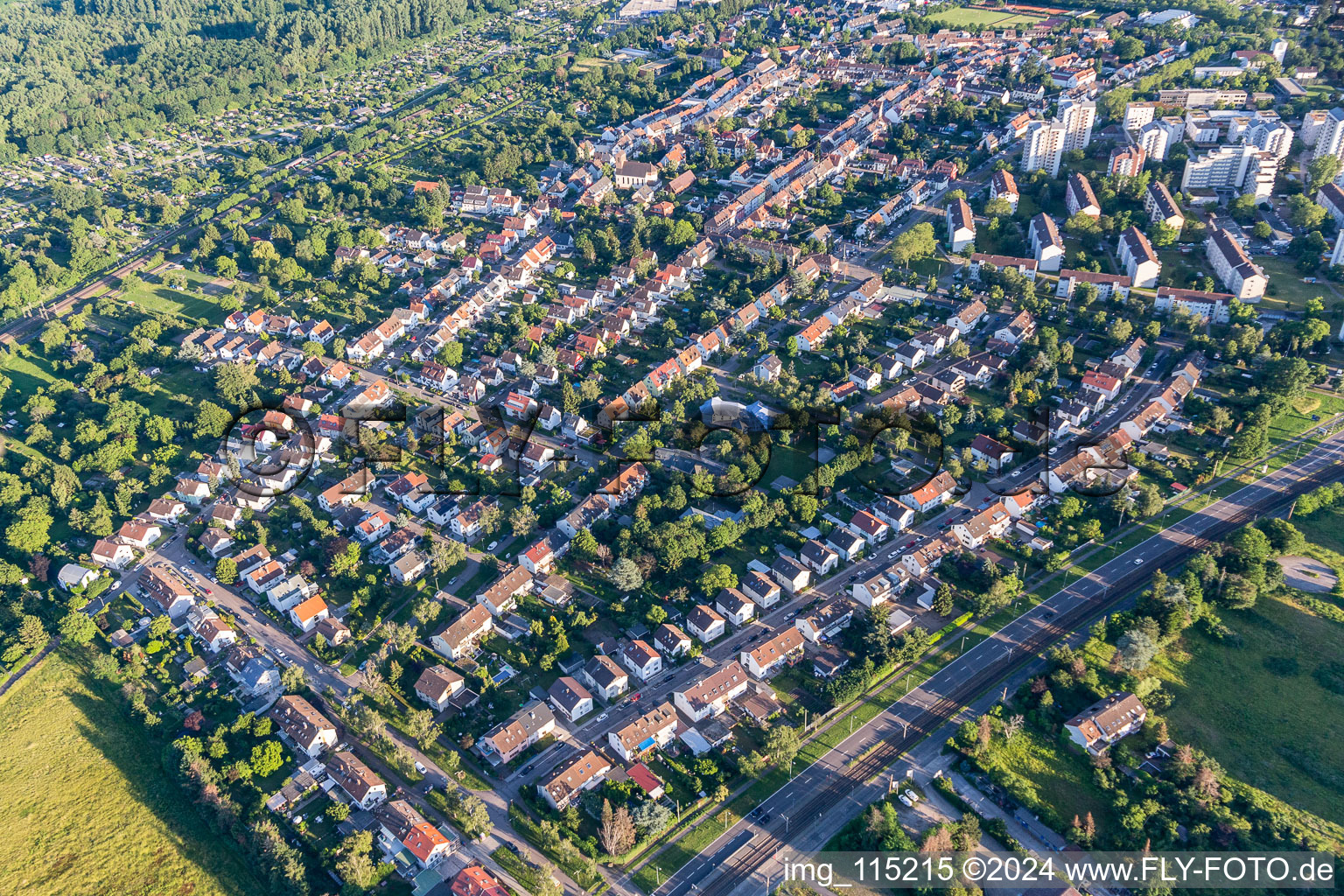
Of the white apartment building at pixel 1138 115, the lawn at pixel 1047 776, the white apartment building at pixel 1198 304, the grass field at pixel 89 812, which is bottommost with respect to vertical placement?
the grass field at pixel 89 812

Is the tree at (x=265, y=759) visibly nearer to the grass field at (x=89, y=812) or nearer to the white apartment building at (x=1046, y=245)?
the grass field at (x=89, y=812)

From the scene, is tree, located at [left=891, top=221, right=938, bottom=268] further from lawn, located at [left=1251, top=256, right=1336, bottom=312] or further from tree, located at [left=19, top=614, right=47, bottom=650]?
tree, located at [left=19, top=614, right=47, bottom=650]

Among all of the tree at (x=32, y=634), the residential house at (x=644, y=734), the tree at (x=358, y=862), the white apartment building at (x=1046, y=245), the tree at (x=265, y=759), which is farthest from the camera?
the white apartment building at (x=1046, y=245)


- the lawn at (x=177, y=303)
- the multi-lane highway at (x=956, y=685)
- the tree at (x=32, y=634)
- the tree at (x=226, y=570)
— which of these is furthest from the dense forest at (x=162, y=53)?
the multi-lane highway at (x=956, y=685)

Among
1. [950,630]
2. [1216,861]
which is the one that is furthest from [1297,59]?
[1216,861]

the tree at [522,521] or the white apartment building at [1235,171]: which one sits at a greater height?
the white apartment building at [1235,171]

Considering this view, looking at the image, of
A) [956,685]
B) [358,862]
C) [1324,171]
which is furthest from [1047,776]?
[1324,171]
